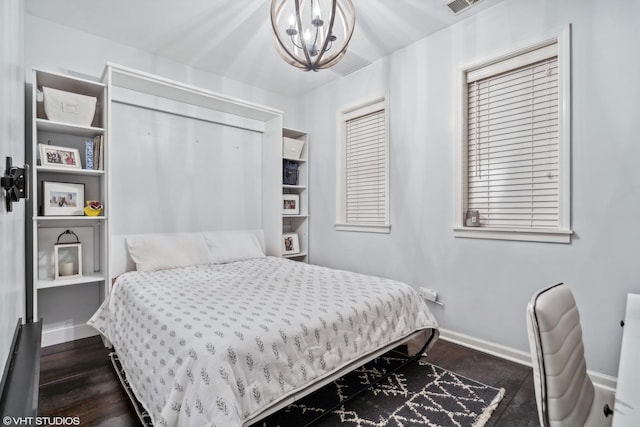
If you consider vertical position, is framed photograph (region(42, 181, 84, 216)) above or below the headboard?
above

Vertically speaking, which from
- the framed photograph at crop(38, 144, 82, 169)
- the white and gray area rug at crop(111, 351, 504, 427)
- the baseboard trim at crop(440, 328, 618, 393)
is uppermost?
the framed photograph at crop(38, 144, 82, 169)

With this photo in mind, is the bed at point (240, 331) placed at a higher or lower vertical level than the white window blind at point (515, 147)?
lower

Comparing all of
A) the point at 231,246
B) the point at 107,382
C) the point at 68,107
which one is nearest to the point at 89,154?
the point at 68,107

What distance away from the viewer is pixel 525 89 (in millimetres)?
2418

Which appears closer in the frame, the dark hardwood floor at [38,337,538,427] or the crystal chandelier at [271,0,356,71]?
the dark hardwood floor at [38,337,538,427]

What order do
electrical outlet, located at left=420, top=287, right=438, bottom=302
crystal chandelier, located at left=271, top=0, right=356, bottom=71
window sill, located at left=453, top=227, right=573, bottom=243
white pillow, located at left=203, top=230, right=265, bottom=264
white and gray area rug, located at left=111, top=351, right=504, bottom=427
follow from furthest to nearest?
1. white pillow, located at left=203, top=230, right=265, bottom=264
2. electrical outlet, located at left=420, top=287, right=438, bottom=302
3. window sill, located at left=453, top=227, right=573, bottom=243
4. crystal chandelier, located at left=271, top=0, right=356, bottom=71
5. white and gray area rug, located at left=111, top=351, right=504, bottom=427

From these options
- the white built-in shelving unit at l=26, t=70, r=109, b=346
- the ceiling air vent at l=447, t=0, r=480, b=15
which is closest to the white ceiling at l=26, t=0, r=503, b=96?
the ceiling air vent at l=447, t=0, r=480, b=15

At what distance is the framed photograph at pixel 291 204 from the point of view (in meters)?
4.01

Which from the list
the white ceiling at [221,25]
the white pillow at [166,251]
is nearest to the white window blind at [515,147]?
the white ceiling at [221,25]

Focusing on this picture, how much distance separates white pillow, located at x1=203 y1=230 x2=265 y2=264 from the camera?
323 cm

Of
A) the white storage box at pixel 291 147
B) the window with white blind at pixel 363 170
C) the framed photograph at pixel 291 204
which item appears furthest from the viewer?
the framed photograph at pixel 291 204

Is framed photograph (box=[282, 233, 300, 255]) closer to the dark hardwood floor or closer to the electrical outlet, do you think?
→ the electrical outlet

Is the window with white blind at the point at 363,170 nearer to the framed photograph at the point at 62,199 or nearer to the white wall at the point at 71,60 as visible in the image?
the white wall at the point at 71,60

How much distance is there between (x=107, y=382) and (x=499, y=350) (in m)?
2.81
